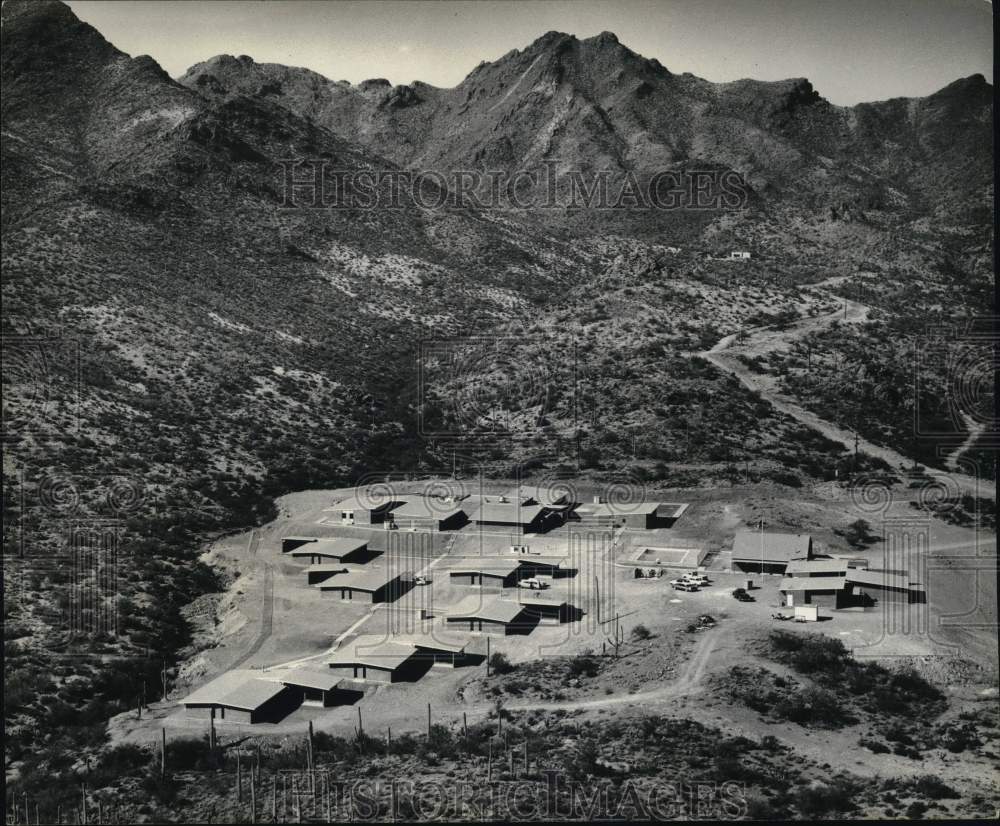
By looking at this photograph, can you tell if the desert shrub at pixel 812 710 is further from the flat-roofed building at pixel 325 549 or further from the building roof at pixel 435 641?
the flat-roofed building at pixel 325 549

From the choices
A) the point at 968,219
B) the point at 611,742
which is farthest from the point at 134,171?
the point at 968,219

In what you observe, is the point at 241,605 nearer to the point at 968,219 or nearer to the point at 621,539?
the point at 621,539

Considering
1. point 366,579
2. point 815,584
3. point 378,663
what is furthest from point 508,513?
point 378,663

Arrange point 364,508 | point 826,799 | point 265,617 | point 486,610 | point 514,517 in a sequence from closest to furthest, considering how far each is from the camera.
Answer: point 826,799 → point 486,610 → point 265,617 → point 514,517 → point 364,508

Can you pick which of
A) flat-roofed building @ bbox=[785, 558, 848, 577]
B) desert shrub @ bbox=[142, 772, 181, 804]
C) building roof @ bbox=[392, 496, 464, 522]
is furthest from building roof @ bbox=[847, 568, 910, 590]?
desert shrub @ bbox=[142, 772, 181, 804]

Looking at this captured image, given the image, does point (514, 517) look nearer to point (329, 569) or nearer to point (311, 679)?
point (329, 569)
